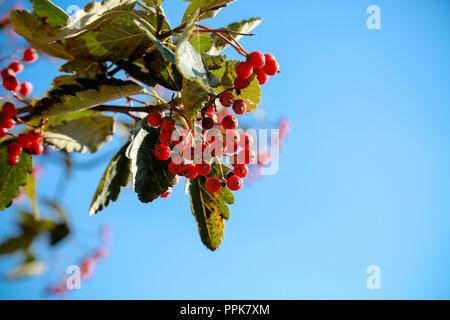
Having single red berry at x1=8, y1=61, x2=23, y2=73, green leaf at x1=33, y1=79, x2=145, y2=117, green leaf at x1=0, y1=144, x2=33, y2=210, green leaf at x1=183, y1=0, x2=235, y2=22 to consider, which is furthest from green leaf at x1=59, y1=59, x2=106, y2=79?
single red berry at x1=8, y1=61, x2=23, y2=73

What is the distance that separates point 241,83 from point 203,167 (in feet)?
1.31

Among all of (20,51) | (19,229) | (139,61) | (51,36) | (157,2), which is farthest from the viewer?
(19,229)

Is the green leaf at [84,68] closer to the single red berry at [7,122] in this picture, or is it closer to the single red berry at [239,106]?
the single red berry at [7,122]

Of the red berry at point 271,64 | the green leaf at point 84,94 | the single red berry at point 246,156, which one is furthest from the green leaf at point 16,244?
the red berry at point 271,64

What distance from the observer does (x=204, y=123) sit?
1319 millimetres

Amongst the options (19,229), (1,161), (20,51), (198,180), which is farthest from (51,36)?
(19,229)

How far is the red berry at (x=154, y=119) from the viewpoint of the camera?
1444mm

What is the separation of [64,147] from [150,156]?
72cm

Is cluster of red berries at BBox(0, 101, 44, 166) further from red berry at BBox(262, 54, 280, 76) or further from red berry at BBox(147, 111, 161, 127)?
red berry at BBox(262, 54, 280, 76)

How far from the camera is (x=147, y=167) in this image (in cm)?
147

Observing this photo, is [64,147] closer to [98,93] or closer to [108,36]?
[98,93]

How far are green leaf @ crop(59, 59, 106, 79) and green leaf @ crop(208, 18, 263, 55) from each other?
0.51 metres

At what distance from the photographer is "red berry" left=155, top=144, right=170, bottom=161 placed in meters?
1.41

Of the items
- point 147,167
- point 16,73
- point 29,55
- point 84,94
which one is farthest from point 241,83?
point 29,55
